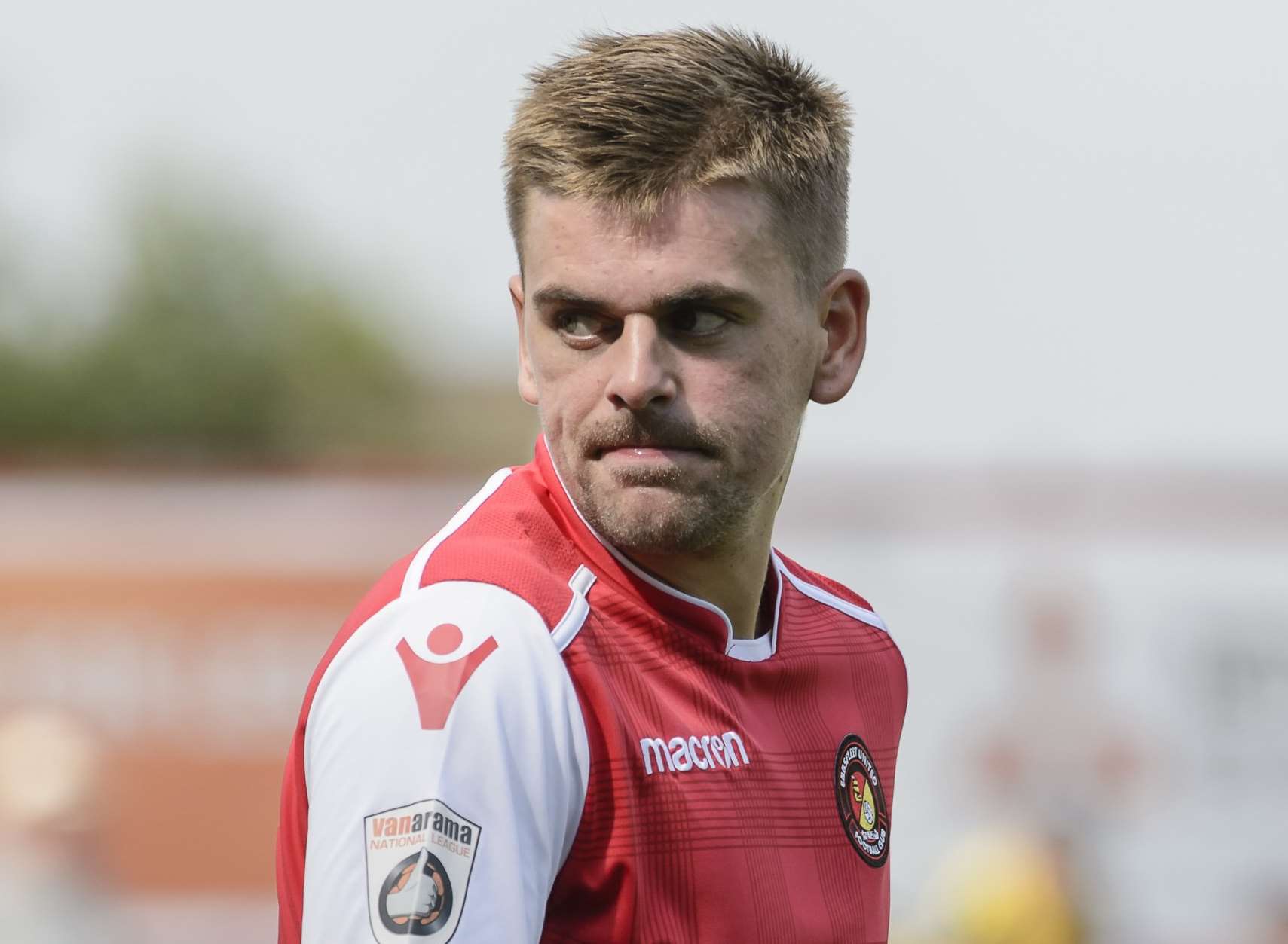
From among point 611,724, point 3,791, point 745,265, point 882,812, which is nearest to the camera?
point 611,724

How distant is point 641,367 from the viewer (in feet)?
6.01

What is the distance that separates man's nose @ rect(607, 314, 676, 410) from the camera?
1.83 metres

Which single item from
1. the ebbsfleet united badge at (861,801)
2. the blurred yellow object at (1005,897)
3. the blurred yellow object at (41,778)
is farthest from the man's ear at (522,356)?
the blurred yellow object at (1005,897)

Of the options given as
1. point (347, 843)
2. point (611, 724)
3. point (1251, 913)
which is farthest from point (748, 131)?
point (1251, 913)

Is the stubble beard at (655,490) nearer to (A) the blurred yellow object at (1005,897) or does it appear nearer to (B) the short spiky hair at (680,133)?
(B) the short spiky hair at (680,133)

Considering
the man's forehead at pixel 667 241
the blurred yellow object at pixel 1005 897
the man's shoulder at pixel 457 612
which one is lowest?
the blurred yellow object at pixel 1005 897

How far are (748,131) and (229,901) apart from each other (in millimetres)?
7088

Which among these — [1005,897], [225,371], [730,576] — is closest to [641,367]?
[730,576]

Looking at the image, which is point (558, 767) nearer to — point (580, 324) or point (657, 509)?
point (657, 509)

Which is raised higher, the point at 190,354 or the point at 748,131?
the point at 748,131

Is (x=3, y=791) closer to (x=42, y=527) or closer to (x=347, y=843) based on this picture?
(x=42, y=527)

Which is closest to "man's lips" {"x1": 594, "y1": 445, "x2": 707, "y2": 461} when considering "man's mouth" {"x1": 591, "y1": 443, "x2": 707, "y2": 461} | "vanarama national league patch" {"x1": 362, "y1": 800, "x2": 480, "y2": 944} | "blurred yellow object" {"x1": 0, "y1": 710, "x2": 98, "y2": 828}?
"man's mouth" {"x1": 591, "y1": 443, "x2": 707, "y2": 461}

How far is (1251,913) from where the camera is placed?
7.13 metres

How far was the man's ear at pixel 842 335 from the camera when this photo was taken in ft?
7.13
